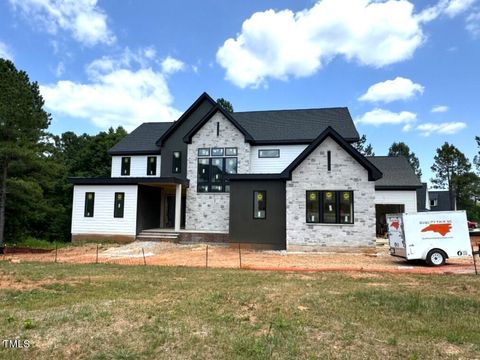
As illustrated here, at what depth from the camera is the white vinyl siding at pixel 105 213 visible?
2053 cm

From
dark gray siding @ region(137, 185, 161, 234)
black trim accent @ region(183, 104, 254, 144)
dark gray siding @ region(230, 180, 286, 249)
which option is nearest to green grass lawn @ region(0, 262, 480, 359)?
dark gray siding @ region(230, 180, 286, 249)

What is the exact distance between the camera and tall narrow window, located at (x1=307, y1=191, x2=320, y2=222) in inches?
663

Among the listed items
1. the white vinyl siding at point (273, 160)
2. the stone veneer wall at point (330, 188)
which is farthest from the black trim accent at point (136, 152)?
the stone veneer wall at point (330, 188)

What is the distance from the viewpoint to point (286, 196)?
17203 millimetres

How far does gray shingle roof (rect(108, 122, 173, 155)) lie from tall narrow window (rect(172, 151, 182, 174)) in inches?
64.9

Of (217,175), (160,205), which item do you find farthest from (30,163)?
(217,175)

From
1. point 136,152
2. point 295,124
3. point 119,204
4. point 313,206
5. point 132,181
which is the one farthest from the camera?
point 136,152

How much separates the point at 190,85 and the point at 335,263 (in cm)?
1951

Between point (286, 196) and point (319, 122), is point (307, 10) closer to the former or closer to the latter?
point (319, 122)

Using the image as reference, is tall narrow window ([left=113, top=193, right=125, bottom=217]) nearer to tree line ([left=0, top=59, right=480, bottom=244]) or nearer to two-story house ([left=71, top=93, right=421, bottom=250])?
two-story house ([left=71, top=93, right=421, bottom=250])

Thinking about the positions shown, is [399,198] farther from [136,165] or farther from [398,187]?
[136,165]

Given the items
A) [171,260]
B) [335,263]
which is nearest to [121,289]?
[171,260]

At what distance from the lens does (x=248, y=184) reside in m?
18.2

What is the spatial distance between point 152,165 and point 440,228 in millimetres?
18584
